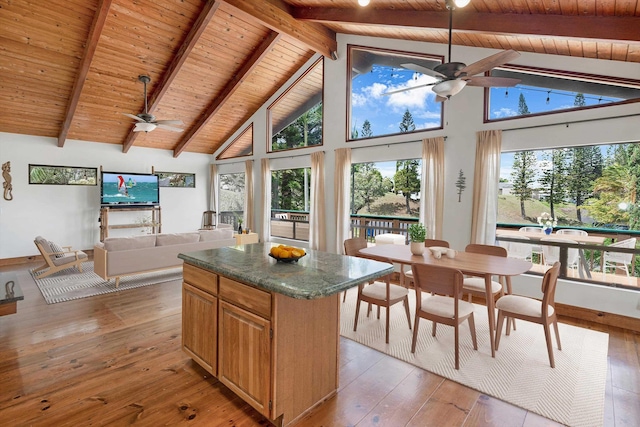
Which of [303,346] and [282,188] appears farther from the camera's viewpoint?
[282,188]

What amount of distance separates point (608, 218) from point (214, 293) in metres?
5.09

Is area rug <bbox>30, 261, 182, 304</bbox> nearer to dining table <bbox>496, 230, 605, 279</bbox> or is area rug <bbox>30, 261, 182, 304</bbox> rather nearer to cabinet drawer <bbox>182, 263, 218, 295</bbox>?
cabinet drawer <bbox>182, 263, 218, 295</bbox>

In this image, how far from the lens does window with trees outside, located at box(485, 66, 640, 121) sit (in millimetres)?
3658

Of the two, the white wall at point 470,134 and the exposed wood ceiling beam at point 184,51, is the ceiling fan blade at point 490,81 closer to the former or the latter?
the white wall at point 470,134

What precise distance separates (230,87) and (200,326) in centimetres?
573

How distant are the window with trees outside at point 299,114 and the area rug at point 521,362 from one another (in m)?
4.52

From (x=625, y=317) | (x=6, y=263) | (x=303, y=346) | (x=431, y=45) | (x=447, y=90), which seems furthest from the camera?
(x=6, y=263)

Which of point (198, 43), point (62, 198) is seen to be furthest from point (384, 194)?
point (62, 198)

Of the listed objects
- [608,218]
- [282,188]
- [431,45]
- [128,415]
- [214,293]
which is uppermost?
[431,45]

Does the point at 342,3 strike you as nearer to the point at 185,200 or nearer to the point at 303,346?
the point at 303,346

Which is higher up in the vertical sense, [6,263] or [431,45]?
[431,45]

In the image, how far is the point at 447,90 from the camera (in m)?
3.08

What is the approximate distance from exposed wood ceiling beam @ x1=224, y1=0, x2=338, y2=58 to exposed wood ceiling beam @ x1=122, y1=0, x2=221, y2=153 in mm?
462

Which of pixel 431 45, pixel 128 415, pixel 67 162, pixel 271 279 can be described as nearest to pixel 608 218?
pixel 431 45
